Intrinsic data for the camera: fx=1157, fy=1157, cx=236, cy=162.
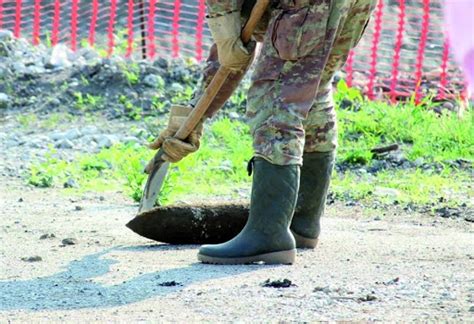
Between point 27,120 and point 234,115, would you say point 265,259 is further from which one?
point 27,120

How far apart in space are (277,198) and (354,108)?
523 cm

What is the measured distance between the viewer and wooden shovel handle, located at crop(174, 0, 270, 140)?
4879 millimetres

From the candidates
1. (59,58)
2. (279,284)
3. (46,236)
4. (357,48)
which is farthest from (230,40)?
(357,48)

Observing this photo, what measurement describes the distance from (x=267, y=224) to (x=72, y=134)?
493 centimetres

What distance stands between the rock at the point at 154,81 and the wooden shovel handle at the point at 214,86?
5.10m

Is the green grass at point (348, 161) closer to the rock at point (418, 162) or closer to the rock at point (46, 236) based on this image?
the rock at point (418, 162)

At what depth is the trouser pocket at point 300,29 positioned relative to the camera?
476 cm

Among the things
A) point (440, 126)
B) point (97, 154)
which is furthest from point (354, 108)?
point (97, 154)

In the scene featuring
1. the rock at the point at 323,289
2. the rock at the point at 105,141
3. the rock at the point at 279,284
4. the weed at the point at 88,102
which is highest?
the rock at the point at 323,289

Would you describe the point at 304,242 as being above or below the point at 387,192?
above

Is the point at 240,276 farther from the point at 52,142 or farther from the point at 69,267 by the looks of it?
the point at 52,142

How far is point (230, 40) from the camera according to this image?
4.89 meters

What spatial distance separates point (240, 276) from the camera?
462cm

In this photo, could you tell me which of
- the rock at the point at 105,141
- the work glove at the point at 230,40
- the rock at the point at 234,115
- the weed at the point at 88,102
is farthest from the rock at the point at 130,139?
the work glove at the point at 230,40
